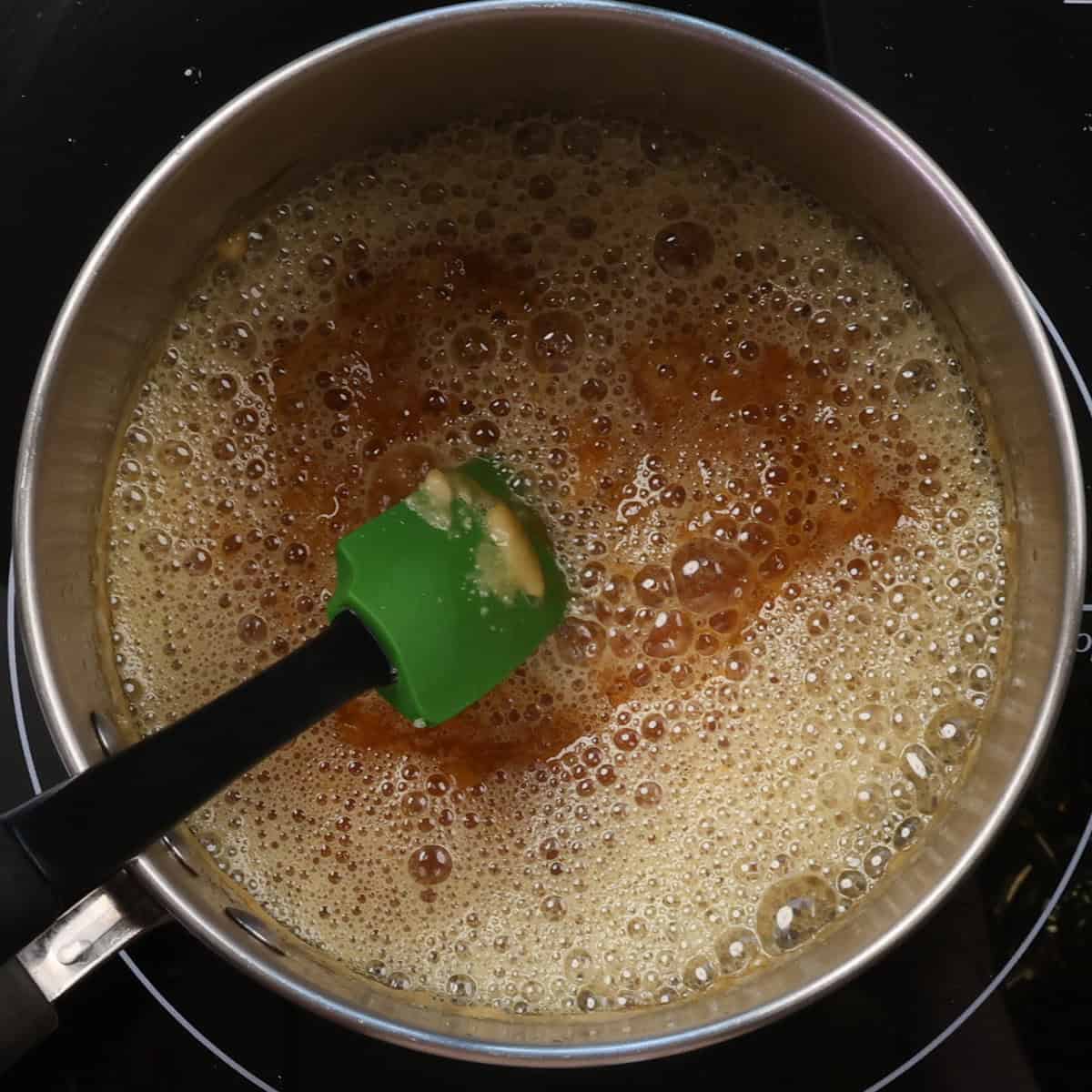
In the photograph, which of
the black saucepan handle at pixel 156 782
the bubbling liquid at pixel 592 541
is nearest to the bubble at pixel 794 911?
the bubbling liquid at pixel 592 541

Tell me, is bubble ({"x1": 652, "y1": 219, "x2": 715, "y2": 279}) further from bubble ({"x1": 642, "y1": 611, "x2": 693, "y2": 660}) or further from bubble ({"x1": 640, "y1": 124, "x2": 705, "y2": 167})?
bubble ({"x1": 642, "y1": 611, "x2": 693, "y2": 660})

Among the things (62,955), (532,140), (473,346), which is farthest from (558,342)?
(62,955)

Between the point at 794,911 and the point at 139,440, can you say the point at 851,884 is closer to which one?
the point at 794,911

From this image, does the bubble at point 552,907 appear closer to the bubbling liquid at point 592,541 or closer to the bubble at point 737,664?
the bubbling liquid at point 592,541

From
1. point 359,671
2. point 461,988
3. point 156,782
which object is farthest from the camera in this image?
point 461,988

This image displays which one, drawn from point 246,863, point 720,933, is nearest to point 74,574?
point 246,863

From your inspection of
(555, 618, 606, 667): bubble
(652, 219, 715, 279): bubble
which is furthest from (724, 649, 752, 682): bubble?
(652, 219, 715, 279): bubble
